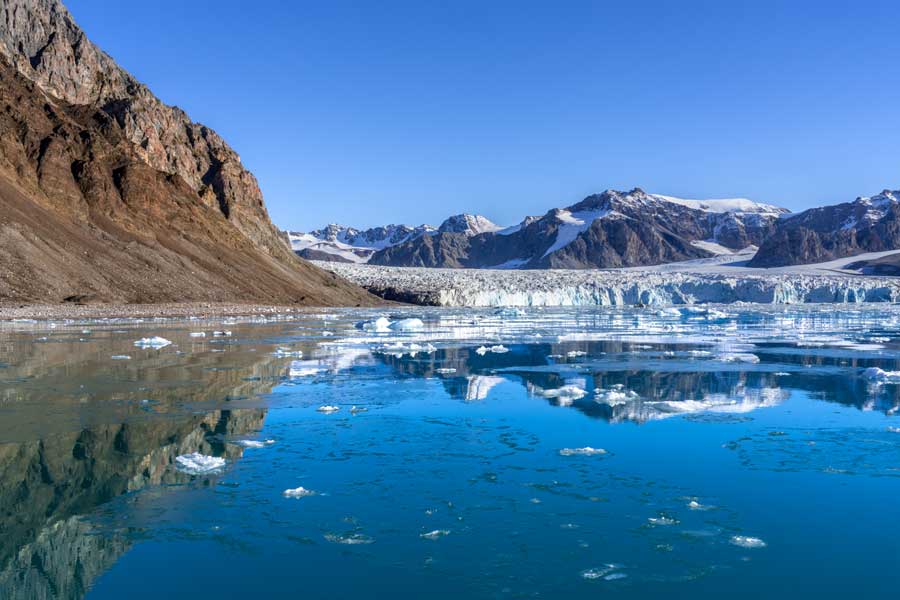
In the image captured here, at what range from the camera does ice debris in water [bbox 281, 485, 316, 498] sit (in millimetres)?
6160

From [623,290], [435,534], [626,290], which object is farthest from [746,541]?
[623,290]

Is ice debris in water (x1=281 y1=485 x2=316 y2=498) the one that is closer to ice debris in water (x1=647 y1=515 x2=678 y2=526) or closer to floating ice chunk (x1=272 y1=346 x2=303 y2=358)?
ice debris in water (x1=647 y1=515 x2=678 y2=526)

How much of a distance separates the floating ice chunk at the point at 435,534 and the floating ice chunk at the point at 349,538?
358mm

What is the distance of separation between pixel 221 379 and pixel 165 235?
41502 mm

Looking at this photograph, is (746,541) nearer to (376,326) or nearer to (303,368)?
(303,368)

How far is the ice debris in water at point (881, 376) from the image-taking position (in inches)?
527

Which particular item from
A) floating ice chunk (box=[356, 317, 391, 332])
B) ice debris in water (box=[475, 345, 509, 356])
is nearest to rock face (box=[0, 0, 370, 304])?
floating ice chunk (box=[356, 317, 391, 332])

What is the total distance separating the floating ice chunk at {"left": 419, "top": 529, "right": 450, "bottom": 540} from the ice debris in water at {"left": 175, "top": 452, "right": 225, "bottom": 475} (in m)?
2.51

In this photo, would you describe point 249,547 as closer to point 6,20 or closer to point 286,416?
point 286,416

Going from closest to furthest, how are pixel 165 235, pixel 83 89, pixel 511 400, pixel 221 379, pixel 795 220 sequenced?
1. pixel 511 400
2. pixel 221 379
3. pixel 165 235
4. pixel 83 89
5. pixel 795 220

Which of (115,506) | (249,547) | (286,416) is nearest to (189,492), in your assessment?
(115,506)

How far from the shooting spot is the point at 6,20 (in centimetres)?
5706

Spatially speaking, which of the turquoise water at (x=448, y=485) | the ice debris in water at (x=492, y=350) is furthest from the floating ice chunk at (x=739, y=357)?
the ice debris in water at (x=492, y=350)

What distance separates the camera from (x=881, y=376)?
544 inches
